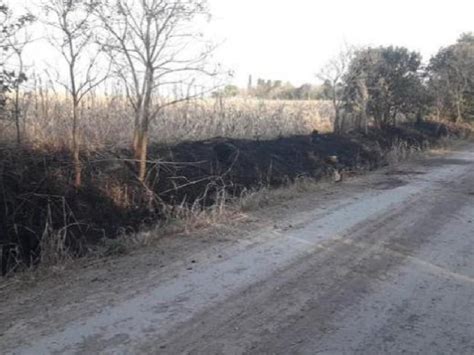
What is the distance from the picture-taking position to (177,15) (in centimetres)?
817

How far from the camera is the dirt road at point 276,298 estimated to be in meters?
3.98

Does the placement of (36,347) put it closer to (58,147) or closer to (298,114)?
(58,147)

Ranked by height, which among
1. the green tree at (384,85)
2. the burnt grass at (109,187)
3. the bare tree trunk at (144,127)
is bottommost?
the burnt grass at (109,187)

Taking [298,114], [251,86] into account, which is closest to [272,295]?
[298,114]

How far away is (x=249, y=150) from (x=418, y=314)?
25.5 ft

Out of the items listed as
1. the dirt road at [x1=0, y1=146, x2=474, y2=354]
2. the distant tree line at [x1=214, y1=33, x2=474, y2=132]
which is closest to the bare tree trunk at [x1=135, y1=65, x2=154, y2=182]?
the dirt road at [x1=0, y1=146, x2=474, y2=354]

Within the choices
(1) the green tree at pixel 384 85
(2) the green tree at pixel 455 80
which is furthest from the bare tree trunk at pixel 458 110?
(1) the green tree at pixel 384 85

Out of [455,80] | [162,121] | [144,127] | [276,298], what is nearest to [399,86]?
[455,80]

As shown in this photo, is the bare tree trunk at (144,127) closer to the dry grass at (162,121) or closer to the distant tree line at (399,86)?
the dry grass at (162,121)

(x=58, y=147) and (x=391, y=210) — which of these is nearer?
(x=58, y=147)

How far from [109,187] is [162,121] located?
4203 millimetres

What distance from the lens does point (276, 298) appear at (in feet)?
15.8

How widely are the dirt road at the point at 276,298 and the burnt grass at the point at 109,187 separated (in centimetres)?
132

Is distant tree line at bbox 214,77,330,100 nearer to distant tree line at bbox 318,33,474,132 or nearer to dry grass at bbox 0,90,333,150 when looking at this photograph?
distant tree line at bbox 318,33,474,132
